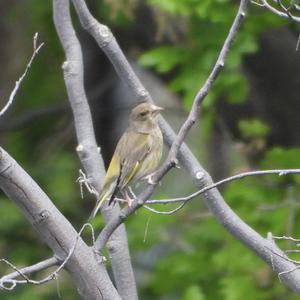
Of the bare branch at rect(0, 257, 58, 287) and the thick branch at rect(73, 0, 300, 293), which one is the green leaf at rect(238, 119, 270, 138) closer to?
the thick branch at rect(73, 0, 300, 293)

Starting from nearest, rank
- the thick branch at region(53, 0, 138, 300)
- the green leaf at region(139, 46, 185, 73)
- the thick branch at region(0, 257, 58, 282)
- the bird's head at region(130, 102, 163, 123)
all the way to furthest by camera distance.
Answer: the thick branch at region(0, 257, 58, 282)
the thick branch at region(53, 0, 138, 300)
the bird's head at region(130, 102, 163, 123)
the green leaf at region(139, 46, 185, 73)

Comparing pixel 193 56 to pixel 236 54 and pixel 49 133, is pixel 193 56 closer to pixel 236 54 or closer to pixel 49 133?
pixel 236 54

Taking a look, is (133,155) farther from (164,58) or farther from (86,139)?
(164,58)

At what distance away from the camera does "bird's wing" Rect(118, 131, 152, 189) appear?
5.51 m

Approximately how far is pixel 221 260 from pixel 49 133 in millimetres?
3401

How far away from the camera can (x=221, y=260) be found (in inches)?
327

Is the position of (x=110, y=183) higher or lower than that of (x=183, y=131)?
lower

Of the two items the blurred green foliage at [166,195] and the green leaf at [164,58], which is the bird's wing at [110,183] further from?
the green leaf at [164,58]

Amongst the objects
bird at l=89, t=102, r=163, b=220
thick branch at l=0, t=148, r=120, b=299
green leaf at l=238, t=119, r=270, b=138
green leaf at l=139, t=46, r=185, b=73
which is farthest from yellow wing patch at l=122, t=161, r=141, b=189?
green leaf at l=238, t=119, r=270, b=138

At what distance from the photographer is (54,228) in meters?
4.34

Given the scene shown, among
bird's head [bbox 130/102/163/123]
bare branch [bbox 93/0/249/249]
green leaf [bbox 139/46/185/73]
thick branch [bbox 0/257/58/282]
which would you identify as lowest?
green leaf [bbox 139/46/185/73]

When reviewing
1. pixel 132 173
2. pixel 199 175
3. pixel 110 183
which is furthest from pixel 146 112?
pixel 199 175

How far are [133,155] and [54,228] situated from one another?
1.34 meters

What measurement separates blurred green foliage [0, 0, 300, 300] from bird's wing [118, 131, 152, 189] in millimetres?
1709
